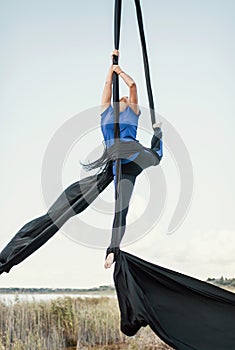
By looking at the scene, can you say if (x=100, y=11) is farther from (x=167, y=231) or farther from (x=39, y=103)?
(x=167, y=231)

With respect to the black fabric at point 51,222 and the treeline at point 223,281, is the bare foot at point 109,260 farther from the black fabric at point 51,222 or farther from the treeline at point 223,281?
→ the treeline at point 223,281

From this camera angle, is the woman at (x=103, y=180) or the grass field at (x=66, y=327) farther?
the grass field at (x=66, y=327)

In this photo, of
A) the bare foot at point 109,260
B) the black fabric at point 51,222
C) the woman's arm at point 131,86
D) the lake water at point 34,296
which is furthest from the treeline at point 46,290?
the woman's arm at point 131,86

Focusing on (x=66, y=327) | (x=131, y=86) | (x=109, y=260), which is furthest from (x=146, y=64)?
(x=66, y=327)

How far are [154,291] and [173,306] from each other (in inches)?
2.9

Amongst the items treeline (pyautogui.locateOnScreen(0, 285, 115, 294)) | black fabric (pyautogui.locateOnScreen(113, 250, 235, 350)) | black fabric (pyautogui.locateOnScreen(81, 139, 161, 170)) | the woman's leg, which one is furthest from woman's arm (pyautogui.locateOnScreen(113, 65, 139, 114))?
treeline (pyautogui.locateOnScreen(0, 285, 115, 294))

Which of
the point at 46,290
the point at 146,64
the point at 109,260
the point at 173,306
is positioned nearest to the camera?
the point at 109,260

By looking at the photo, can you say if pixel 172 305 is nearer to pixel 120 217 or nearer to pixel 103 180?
pixel 120 217

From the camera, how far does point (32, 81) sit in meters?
2.56

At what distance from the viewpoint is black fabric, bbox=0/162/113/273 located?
1920mm

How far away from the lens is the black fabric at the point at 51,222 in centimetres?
192

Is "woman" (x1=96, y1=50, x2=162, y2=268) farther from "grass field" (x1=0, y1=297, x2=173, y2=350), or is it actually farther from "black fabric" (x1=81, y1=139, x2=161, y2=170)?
"grass field" (x1=0, y1=297, x2=173, y2=350)

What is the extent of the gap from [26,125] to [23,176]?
21 centimetres

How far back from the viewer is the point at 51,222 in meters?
→ 1.94
